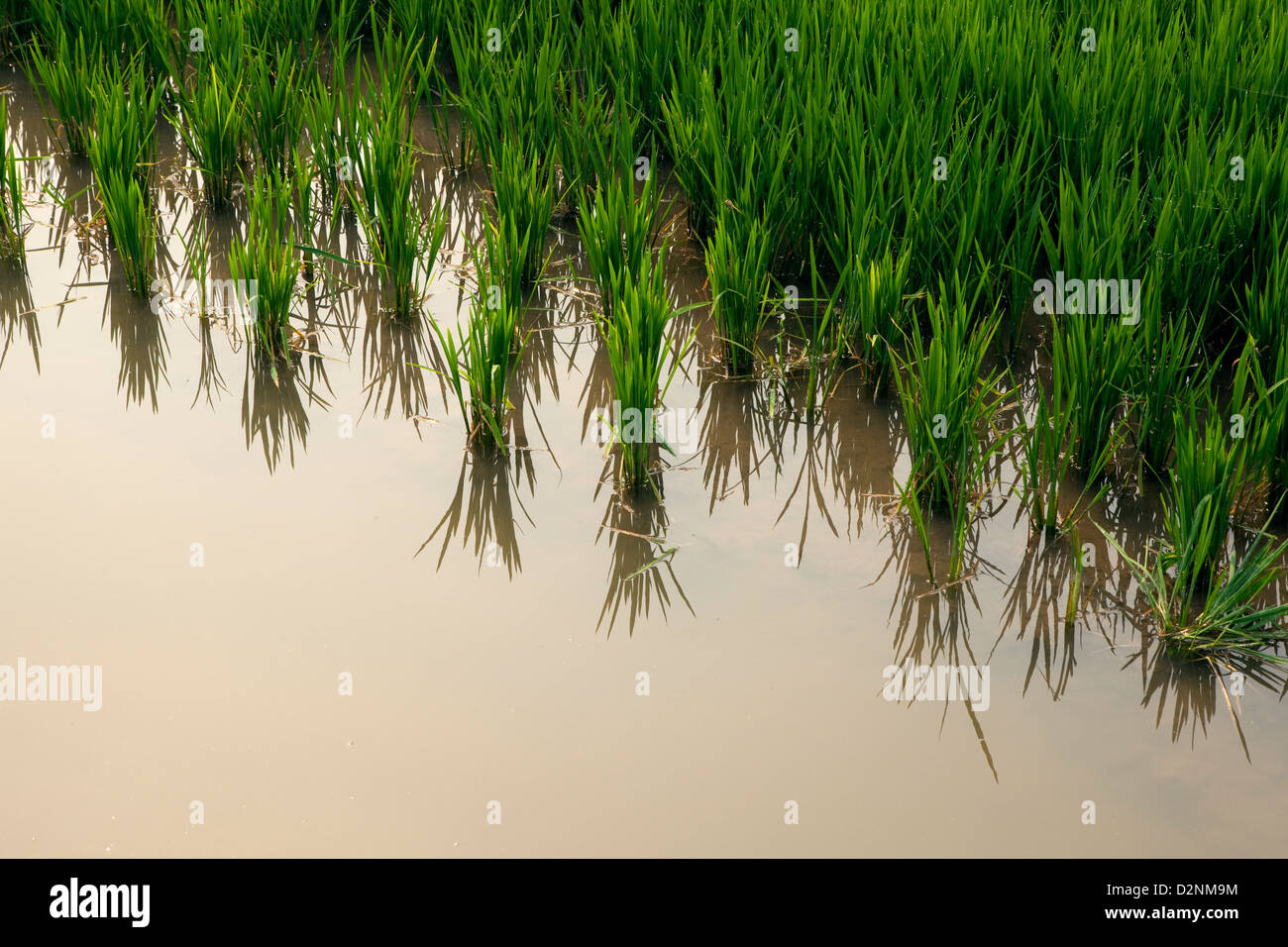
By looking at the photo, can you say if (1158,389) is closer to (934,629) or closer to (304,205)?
(934,629)

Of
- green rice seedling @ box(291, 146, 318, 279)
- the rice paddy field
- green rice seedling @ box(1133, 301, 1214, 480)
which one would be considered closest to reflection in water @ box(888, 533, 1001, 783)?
the rice paddy field

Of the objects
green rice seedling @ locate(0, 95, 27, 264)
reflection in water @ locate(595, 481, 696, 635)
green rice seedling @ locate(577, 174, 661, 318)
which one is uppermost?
green rice seedling @ locate(0, 95, 27, 264)

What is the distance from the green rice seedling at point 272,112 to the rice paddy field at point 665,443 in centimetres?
2

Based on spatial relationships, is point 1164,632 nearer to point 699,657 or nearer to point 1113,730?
point 1113,730

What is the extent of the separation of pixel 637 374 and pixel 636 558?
39cm

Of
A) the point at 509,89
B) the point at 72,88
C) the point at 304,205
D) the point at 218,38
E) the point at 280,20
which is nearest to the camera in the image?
the point at 304,205

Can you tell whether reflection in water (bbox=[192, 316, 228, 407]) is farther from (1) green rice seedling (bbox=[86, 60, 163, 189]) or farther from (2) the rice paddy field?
(1) green rice seedling (bbox=[86, 60, 163, 189])

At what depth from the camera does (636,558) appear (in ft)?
8.02

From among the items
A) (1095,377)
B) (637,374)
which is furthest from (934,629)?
(637,374)

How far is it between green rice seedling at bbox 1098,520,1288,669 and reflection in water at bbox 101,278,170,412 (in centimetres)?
231

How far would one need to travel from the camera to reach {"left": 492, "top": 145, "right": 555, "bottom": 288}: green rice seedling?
3.13 metres

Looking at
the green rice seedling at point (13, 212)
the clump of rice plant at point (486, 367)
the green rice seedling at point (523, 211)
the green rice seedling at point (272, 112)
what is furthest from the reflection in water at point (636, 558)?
the green rice seedling at point (13, 212)

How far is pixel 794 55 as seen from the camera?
147 inches
